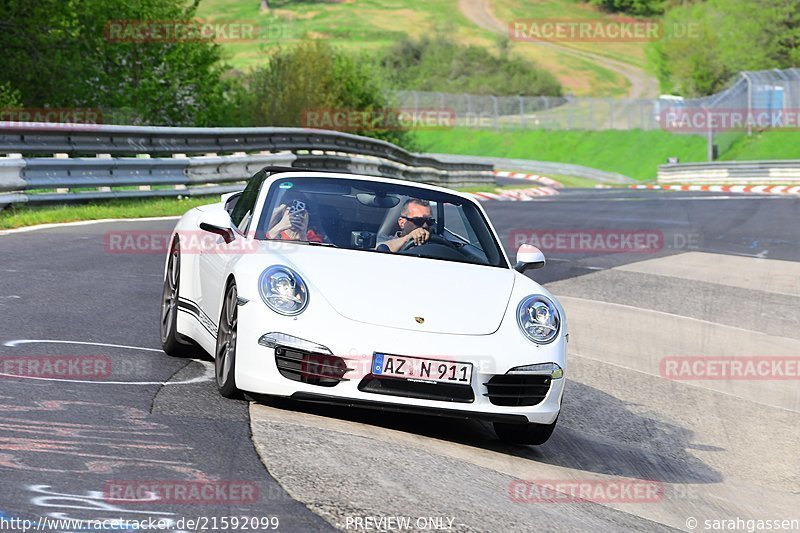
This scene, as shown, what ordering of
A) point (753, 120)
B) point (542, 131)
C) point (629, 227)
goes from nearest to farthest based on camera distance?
point (629, 227) → point (753, 120) → point (542, 131)

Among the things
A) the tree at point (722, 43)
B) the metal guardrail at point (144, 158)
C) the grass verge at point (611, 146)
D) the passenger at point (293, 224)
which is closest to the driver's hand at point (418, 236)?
the passenger at point (293, 224)

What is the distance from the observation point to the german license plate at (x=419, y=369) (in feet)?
20.9

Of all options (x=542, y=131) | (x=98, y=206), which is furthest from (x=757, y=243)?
(x=542, y=131)

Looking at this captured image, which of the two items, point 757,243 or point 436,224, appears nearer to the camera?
point 436,224

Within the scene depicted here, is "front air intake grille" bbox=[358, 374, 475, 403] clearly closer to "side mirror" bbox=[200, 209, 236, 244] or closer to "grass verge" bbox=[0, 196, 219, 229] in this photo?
"side mirror" bbox=[200, 209, 236, 244]

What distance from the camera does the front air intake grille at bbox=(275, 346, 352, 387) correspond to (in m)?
6.39

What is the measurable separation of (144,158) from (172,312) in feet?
37.9

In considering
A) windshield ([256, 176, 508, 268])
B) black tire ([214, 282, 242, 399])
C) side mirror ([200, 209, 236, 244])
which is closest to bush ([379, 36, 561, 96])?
side mirror ([200, 209, 236, 244])

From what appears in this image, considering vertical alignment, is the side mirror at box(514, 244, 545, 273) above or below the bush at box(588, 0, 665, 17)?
below

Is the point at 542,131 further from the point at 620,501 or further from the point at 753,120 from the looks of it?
the point at 620,501

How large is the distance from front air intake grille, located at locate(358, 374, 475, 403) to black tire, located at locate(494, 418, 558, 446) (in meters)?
0.57

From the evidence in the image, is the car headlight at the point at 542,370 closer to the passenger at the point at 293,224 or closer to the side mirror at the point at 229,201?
the passenger at the point at 293,224

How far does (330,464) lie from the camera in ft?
18.3

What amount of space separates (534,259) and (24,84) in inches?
1133
